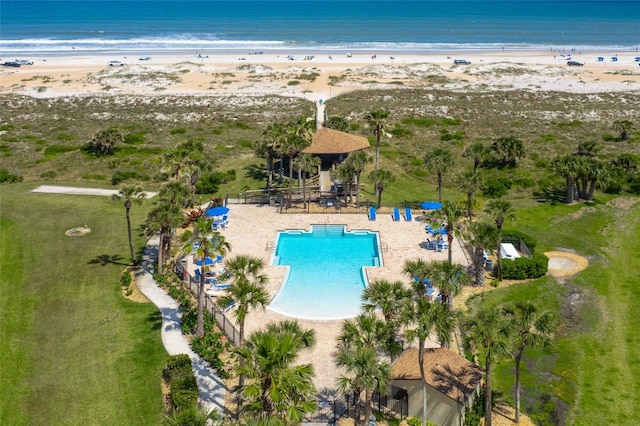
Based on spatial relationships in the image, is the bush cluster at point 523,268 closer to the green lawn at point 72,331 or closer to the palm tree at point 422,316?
the palm tree at point 422,316

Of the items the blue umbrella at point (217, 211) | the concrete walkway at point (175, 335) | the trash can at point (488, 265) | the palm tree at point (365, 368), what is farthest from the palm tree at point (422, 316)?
the blue umbrella at point (217, 211)

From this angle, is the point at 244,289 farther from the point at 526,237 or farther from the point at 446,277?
the point at 526,237

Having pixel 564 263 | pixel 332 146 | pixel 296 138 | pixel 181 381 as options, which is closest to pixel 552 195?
pixel 564 263

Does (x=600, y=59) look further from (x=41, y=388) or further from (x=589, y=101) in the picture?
(x=41, y=388)

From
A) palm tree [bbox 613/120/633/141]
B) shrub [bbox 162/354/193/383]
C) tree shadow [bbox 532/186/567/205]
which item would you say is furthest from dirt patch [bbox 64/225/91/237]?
palm tree [bbox 613/120/633/141]

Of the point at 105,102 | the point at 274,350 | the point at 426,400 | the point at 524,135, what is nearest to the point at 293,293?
the point at 426,400

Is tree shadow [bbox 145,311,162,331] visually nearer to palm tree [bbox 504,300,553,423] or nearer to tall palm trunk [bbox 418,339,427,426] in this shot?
tall palm trunk [bbox 418,339,427,426]
